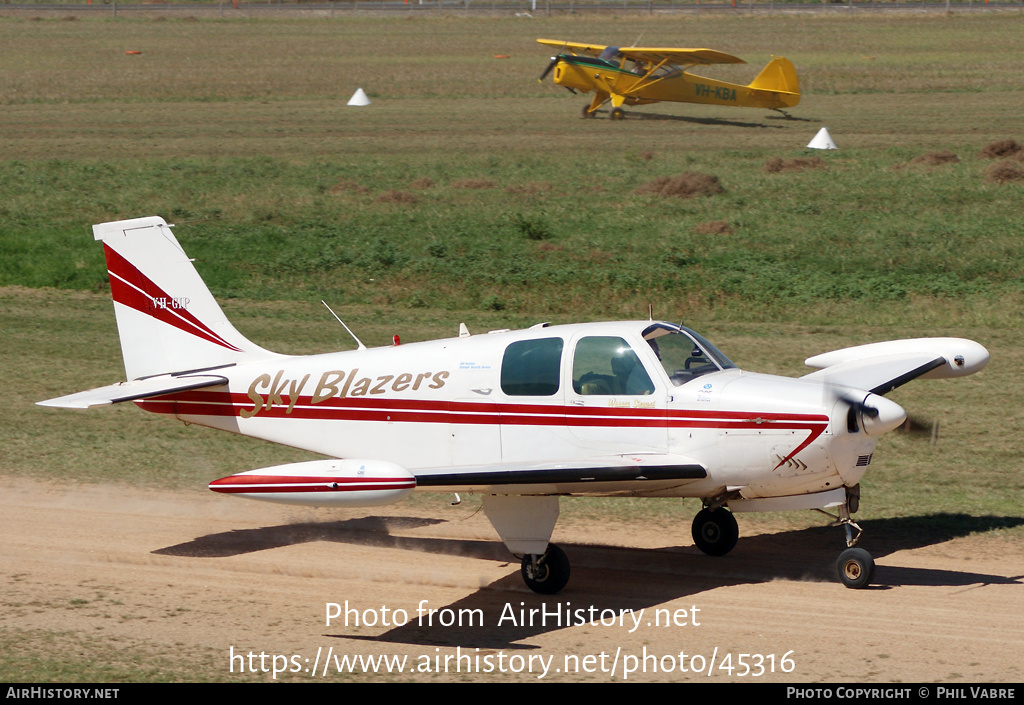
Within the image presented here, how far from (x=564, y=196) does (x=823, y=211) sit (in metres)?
6.33

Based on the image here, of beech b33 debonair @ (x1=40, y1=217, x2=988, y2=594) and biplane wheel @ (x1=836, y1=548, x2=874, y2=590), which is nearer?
beech b33 debonair @ (x1=40, y1=217, x2=988, y2=594)

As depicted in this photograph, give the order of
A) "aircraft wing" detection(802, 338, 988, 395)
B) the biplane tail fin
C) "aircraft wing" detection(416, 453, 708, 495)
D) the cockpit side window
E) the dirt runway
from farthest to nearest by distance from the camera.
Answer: the biplane tail fin
"aircraft wing" detection(802, 338, 988, 395)
the cockpit side window
"aircraft wing" detection(416, 453, 708, 495)
the dirt runway

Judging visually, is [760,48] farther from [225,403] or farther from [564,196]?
[225,403]

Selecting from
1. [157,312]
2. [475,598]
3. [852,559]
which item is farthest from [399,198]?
[852,559]

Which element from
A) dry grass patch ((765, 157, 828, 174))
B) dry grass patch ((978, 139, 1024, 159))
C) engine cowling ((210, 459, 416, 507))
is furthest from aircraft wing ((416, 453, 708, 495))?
dry grass patch ((978, 139, 1024, 159))

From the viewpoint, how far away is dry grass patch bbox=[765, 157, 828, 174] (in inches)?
1160

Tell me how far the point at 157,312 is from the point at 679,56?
30.1 metres

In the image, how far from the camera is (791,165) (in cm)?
2966

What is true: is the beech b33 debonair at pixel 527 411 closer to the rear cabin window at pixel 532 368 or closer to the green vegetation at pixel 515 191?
the rear cabin window at pixel 532 368

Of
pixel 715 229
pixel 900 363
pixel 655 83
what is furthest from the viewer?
pixel 655 83

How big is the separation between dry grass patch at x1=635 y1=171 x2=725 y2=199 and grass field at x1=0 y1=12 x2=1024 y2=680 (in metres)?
0.38

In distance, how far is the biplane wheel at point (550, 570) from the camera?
10070 millimetres

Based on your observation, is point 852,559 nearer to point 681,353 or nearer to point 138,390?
point 681,353

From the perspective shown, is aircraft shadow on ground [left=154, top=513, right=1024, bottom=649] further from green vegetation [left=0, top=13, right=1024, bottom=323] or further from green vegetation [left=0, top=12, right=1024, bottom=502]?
green vegetation [left=0, top=13, right=1024, bottom=323]
